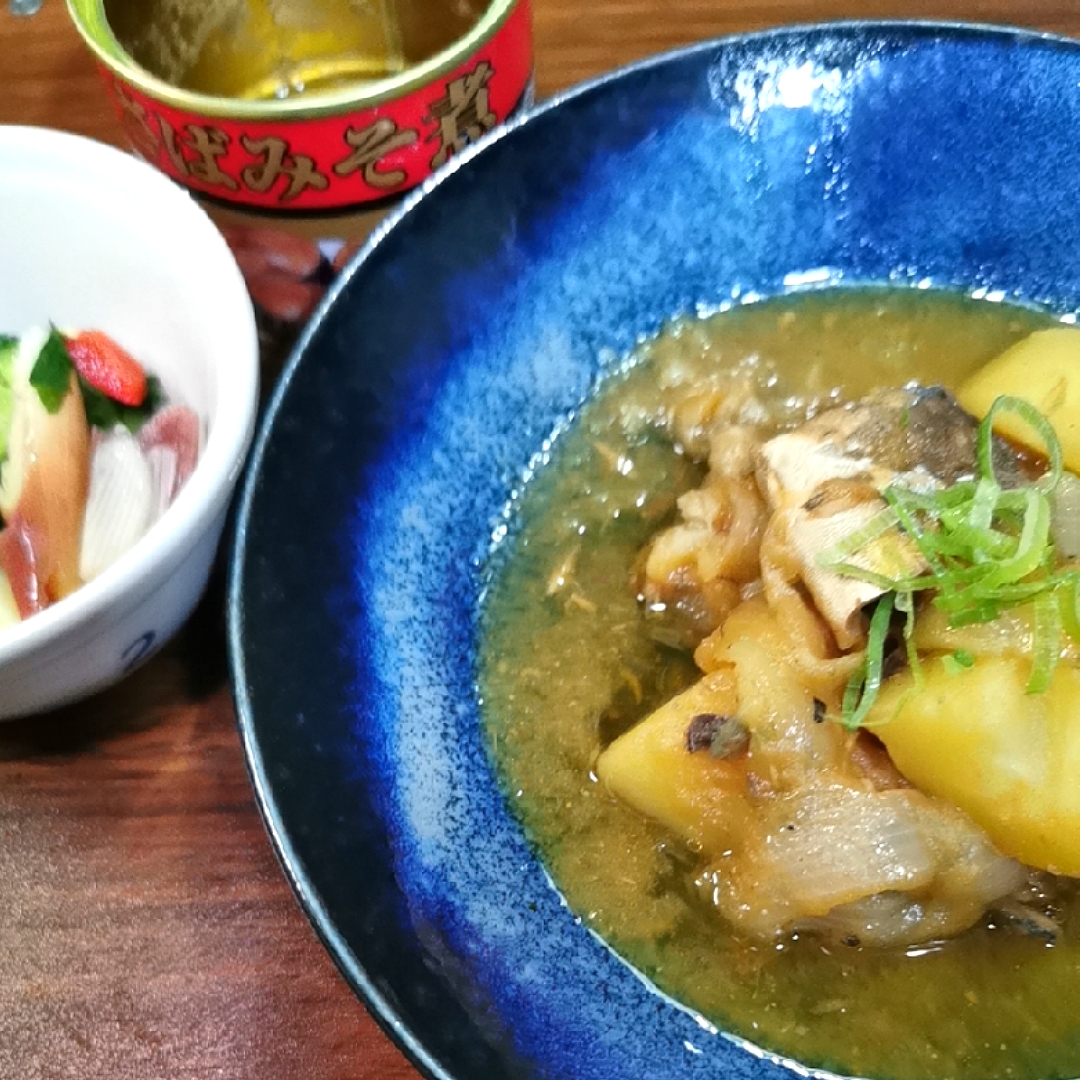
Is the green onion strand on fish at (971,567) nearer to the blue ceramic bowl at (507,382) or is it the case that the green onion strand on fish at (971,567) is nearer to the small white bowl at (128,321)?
the blue ceramic bowl at (507,382)

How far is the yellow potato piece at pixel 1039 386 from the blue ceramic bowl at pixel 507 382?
0.61 ft

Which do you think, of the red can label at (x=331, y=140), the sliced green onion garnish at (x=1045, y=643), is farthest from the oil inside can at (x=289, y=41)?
the sliced green onion garnish at (x=1045, y=643)

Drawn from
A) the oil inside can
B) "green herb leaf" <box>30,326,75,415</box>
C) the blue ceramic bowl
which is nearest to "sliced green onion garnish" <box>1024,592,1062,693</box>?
the blue ceramic bowl

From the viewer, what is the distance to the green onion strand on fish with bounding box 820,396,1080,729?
1069 millimetres

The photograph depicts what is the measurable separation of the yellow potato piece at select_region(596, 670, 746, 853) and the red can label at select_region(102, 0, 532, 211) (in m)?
0.72

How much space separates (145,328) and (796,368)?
0.92 metres

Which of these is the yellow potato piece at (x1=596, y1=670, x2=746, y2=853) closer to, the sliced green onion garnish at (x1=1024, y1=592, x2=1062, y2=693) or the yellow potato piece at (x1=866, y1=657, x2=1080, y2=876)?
the yellow potato piece at (x1=866, y1=657, x2=1080, y2=876)

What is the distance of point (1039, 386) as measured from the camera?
1.37 metres

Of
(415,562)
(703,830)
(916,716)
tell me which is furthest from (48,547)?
(916,716)

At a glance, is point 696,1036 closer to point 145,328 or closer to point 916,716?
point 916,716

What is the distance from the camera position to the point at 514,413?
58.6 inches

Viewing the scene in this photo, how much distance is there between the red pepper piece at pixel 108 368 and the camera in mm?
1325

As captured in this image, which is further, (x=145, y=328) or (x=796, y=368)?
(x=796, y=368)

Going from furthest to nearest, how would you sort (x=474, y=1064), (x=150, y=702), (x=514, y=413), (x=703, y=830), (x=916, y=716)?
(x=514, y=413), (x=150, y=702), (x=703, y=830), (x=916, y=716), (x=474, y=1064)
